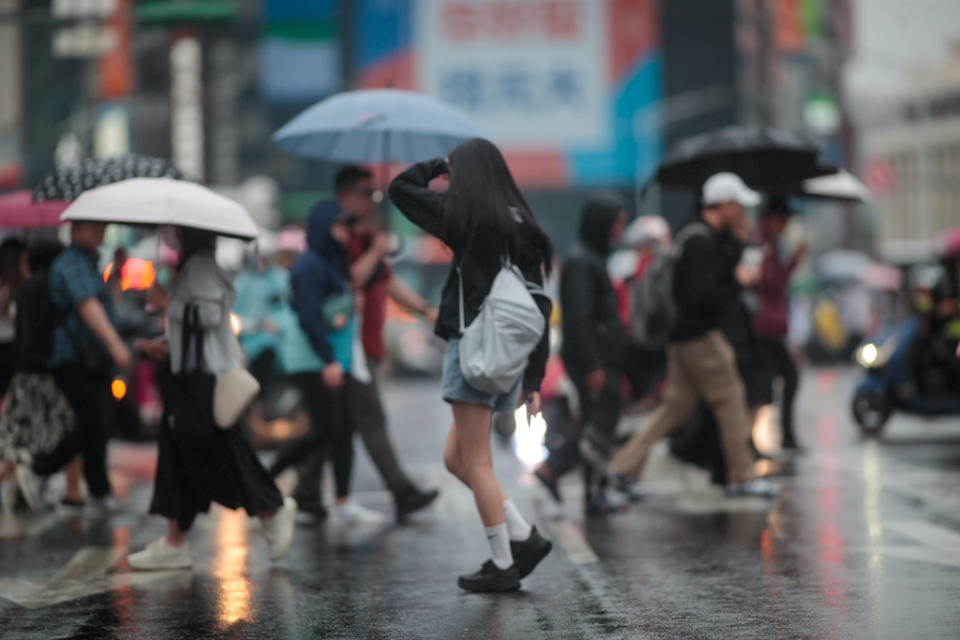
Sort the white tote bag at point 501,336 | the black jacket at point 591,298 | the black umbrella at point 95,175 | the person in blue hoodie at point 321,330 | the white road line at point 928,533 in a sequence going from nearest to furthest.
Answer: the white tote bag at point 501,336
the white road line at point 928,533
the black umbrella at point 95,175
the person in blue hoodie at point 321,330
the black jacket at point 591,298

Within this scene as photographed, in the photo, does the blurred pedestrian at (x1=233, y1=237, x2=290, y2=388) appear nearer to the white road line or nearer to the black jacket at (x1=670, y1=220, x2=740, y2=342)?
the black jacket at (x1=670, y1=220, x2=740, y2=342)

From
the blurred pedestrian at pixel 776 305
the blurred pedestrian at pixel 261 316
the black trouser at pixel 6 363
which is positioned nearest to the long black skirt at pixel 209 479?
the black trouser at pixel 6 363

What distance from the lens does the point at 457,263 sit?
22.0 ft

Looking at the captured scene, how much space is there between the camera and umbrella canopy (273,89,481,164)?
866 centimetres

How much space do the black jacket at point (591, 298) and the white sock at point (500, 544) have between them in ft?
8.06

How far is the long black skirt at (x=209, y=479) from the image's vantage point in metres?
7.43

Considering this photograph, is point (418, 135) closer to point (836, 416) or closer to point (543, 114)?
point (836, 416)

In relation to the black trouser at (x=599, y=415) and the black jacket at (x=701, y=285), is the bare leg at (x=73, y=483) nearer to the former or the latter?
the black trouser at (x=599, y=415)

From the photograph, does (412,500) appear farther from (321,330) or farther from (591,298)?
(591,298)

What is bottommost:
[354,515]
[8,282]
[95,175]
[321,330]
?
[354,515]

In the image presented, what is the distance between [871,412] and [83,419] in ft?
26.8

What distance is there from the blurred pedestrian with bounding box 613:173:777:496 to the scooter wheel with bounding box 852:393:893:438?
5.01m

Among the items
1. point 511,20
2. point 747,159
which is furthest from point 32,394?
point 511,20

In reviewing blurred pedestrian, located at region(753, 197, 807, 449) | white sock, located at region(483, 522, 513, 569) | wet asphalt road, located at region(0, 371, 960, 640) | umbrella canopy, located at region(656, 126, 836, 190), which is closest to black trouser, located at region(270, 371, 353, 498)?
wet asphalt road, located at region(0, 371, 960, 640)
